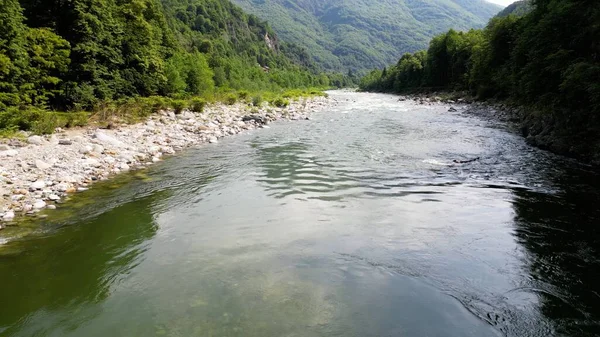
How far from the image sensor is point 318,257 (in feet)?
23.0

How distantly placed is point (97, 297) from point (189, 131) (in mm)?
18098

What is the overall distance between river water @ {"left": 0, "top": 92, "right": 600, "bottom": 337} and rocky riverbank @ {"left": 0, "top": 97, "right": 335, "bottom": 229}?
3.25ft

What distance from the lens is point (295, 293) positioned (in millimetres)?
5824

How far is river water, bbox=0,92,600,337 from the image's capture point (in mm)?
5191

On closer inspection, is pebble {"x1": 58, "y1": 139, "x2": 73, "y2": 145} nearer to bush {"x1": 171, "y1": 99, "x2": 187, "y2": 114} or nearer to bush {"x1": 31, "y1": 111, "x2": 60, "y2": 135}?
bush {"x1": 31, "y1": 111, "x2": 60, "y2": 135}

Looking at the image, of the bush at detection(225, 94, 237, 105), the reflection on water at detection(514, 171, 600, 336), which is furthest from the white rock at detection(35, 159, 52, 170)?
the bush at detection(225, 94, 237, 105)

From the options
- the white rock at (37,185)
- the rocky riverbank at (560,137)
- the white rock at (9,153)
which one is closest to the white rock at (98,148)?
the white rock at (9,153)

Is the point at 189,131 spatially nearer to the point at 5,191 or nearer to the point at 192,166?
the point at 192,166

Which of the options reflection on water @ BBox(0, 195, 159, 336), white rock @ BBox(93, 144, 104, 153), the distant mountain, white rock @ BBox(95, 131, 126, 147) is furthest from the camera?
the distant mountain

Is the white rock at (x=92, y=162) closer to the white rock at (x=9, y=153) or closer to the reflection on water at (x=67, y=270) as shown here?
the white rock at (x=9, y=153)

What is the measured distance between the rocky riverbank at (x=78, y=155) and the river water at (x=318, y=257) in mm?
992

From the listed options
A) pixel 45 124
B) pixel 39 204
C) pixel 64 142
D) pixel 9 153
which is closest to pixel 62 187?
pixel 39 204

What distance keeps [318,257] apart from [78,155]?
12034 millimetres

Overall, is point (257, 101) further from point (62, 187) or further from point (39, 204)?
point (39, 204)
